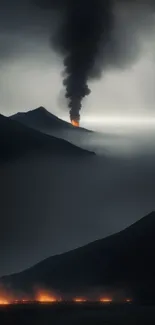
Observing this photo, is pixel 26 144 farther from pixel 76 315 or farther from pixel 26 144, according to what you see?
pixel 76 315

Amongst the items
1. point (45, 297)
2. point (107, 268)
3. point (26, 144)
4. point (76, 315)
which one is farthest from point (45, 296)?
point (26, 144)

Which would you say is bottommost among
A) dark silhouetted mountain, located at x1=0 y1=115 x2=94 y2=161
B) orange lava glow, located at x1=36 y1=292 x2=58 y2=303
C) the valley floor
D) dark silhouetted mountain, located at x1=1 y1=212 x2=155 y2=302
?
the valley floor

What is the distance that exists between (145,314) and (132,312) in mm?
1149

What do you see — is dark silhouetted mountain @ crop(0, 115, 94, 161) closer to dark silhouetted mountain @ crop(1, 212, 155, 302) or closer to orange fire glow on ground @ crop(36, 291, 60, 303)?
dark silhouetted mountain @ crop(1, 212, 155, 302)

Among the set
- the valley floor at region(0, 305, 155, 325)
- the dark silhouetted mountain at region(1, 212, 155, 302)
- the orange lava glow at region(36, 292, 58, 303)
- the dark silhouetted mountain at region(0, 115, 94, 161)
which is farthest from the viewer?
the dark silhouetted mountain at region(0, 115, 94, 161)

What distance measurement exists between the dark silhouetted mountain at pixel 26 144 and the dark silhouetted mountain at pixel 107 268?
41.6m

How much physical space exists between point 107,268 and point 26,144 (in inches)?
2145

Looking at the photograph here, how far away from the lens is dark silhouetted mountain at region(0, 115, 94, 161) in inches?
3944

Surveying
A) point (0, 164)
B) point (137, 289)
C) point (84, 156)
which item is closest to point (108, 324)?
point (137, 289)

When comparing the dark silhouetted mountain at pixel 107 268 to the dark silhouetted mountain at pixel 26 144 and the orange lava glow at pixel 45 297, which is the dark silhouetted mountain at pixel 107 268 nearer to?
the orange lava glow at pixel 45 297

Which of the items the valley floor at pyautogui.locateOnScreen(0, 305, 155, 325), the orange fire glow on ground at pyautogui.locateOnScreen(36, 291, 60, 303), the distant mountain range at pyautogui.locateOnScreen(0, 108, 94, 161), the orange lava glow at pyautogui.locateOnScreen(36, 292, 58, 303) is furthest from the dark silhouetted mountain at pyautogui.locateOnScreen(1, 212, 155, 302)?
the distant mountain range at pyautogui.locateOnScreen(0, 108, 94, 161)

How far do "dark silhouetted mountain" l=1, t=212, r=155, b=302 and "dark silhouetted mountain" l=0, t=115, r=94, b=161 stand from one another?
41592mm

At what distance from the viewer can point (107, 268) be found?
5322cm

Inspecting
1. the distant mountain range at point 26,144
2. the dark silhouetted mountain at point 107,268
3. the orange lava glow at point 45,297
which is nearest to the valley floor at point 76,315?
the dark silhouetted mountain at point 107,268
